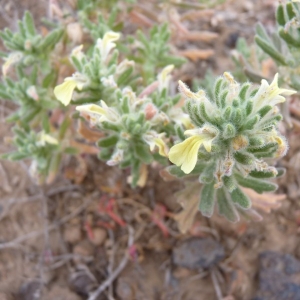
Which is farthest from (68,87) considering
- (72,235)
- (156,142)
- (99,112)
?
(72,235)

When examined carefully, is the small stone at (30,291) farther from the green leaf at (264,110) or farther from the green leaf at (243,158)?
the green leaf at (264,110)

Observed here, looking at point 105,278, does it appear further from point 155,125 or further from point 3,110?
point 3,110

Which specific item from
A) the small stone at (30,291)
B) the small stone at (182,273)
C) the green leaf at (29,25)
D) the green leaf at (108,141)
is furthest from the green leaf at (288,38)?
the small stone at (30,291)

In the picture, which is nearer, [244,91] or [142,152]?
[244,91]

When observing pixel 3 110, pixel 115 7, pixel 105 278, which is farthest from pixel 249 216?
pixel 3 110

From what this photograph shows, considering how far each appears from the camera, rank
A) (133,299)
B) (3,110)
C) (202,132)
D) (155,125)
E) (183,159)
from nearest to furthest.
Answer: (183,159), (202,132), (155,125), (133,299), (3,110)

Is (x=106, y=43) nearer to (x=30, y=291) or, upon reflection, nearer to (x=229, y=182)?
(x=229, y=182)
